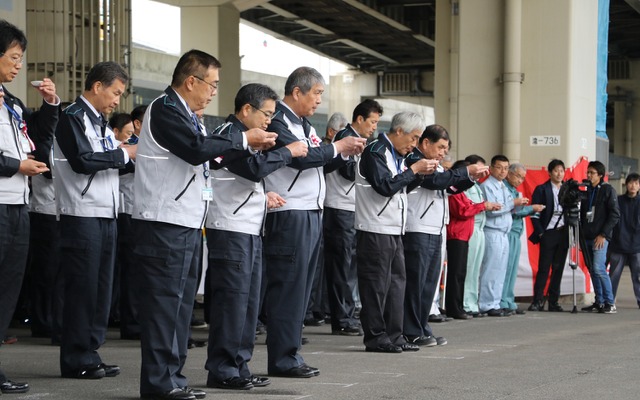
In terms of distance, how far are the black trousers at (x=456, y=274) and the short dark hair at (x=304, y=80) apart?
507 cm

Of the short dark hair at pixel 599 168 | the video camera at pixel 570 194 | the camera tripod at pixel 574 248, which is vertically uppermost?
the short dark hair at pixel 599 168

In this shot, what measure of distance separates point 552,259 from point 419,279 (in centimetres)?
519

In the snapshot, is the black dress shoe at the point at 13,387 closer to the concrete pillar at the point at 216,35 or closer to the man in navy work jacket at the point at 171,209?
the man in navy work jacket at the point at 171,209

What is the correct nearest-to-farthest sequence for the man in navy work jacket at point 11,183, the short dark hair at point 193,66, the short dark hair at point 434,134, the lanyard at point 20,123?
1. the short dark hair at point 193,66
2. the man in navy work jacket at point 11,183
3. the lanyard at point 20,123
4. the short dark hair at point 434,134

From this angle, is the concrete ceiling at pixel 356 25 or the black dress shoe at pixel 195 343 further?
the concrete ceiling at pixel 356 25

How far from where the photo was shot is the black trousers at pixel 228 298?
639cm

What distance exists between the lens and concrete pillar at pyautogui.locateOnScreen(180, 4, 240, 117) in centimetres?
2480

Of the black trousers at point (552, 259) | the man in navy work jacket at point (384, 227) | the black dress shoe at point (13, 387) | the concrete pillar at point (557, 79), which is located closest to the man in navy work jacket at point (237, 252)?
the black dress shoe at point (13, 387)

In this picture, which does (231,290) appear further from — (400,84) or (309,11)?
(400,84)

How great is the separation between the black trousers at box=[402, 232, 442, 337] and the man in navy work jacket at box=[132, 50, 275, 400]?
336 cm

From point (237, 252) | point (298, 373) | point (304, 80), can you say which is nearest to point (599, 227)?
point (304, 80)

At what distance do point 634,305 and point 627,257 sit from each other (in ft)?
3.60

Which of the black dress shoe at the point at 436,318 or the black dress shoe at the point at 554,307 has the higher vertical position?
the black dress shoe at the point at 436,318

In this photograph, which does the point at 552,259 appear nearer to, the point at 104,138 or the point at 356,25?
the point at 104,138
